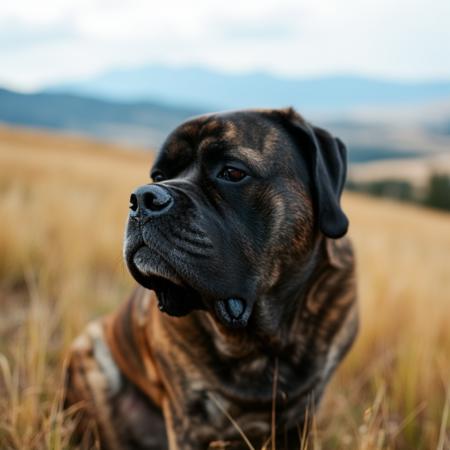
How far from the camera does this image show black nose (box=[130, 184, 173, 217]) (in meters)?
2.17

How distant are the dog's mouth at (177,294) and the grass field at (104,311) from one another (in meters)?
0.53

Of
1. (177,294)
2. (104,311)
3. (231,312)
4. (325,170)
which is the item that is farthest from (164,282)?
(104,311)

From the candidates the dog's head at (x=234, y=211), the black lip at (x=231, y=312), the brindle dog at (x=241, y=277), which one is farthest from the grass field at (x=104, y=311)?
the dog's head at (x=234, y=211)

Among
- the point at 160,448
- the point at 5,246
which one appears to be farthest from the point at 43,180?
the point at 160,448

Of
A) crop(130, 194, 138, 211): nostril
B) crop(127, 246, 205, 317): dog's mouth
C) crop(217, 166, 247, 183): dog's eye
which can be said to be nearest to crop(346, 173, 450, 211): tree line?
crop(217, 166, 247, 183): dog's eye

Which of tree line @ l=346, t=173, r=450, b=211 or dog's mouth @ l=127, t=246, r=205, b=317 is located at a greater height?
dog's mouth @ l=127, t=246, r=205, b=317

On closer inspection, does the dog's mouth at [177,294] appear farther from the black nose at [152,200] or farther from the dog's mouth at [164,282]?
the black nose at [152,200]

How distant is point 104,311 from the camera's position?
5121 mm

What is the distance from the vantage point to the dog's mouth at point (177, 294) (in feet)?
7.33

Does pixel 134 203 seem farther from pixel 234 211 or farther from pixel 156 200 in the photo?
pixel 234 211

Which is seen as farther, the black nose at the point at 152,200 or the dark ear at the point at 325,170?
the dark ear at the point at 325,170

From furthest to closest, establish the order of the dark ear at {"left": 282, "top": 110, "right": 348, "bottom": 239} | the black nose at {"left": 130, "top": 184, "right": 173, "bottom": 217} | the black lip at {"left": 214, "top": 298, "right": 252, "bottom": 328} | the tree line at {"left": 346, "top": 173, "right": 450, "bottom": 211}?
the tree line at {"left": 346, "top": 173, "right": 450, "bottom": 211} → the dark ear at {"left": 282, "top": 110, "right": 348, "bottom": 239} → the black lip at {"left": 214, "top": 298, "right": 252, "bottom": 328} → the black nose at {"left": 130, "top": 184, "right": 173, "bottom": 217}

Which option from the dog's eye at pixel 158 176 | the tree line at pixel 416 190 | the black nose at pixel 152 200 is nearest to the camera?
the black nose at pixel 152 200

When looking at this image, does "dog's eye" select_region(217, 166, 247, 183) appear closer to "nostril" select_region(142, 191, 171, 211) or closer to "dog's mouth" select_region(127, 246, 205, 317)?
"nostril" select_region(142, 191, 171, 211)
